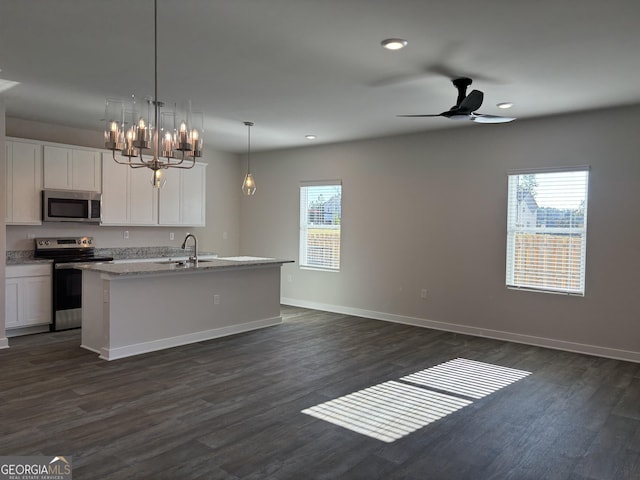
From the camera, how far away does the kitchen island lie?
4773mm

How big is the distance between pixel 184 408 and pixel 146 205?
4.23m

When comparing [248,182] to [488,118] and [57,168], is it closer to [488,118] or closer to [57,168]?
[57,168]

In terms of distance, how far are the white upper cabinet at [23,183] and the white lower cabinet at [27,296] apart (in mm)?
626

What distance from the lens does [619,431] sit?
3.24 meters

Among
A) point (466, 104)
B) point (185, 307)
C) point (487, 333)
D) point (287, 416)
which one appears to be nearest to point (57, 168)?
point (185, 307)

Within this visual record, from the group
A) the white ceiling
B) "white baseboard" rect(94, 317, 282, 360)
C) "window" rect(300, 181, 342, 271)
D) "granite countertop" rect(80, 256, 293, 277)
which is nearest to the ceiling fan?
the white ceiling

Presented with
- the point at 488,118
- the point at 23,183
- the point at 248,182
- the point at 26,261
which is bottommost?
the point at 26,261

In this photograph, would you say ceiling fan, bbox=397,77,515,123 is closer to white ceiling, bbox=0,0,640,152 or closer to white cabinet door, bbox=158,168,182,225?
white ceiling, bbox=0,0,640,152

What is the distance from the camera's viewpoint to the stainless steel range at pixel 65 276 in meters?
5.89

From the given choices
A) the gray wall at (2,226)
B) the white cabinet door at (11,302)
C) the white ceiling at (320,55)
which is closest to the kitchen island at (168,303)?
the gray wall at (2,226)

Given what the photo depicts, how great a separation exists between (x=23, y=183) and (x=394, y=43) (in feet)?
16.0

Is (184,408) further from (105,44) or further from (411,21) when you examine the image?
(411,21)

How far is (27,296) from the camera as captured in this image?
567cm

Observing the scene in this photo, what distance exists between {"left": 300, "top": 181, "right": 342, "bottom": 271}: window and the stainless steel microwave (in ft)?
10.4
